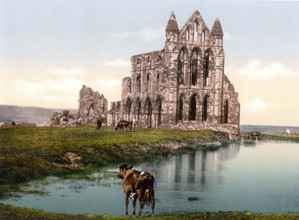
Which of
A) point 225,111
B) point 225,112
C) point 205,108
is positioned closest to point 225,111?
point 225,111

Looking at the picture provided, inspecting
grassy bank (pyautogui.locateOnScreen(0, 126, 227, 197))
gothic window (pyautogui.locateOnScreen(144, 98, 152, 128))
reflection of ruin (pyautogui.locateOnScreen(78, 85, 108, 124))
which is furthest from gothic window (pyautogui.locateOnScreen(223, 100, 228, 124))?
grassy bank (pyautogui.locateOnScreen(0, 126, 227, 197))

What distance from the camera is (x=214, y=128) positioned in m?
83.1

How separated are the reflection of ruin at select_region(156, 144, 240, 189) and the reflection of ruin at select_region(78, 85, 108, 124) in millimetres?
56895

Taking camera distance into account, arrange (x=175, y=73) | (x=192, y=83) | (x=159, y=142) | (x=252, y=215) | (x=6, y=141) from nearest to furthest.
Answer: (x=252, y=215) < (x=6, y=141) < (x=159, y=142) < (x=175, y=73) < (x=192, y=83)

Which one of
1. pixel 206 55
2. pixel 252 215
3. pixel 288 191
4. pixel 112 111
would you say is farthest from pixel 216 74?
pixel 252 215

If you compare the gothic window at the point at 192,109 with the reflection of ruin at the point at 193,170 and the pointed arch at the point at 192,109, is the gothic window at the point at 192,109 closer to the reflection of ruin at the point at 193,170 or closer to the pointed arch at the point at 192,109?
the pointed arch at the point at 192,109

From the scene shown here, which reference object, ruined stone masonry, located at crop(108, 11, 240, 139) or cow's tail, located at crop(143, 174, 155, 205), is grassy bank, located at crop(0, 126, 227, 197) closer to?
cow's tail, located at crop(143, 174, 155, 205)

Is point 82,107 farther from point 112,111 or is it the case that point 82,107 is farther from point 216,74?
point 216,74

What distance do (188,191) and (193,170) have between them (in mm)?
9307

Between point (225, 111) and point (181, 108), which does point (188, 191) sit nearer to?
point (181, 108)

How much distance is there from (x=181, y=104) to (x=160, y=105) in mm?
4252

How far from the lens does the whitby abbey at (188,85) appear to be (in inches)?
3223

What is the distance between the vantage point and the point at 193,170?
3462 cm

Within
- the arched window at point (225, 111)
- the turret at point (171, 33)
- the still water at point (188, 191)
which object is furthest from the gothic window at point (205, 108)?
the still water at point (188, 191)
